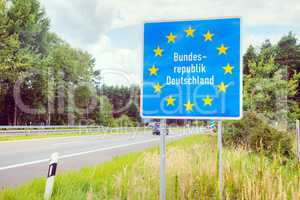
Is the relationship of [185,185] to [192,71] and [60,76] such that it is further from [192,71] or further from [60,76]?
[60,76]

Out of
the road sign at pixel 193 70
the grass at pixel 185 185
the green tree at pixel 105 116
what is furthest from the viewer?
the green tree at pixel 105 116

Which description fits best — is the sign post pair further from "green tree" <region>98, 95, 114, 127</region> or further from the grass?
"green tree" <region>98, 95, 114, 127</region>

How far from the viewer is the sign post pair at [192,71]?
12.9ft

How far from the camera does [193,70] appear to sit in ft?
13.1

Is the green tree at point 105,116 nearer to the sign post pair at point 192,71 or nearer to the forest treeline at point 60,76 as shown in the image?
the forest treeline at point 60,76

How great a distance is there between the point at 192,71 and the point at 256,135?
8.55m

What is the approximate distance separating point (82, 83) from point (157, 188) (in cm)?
5753

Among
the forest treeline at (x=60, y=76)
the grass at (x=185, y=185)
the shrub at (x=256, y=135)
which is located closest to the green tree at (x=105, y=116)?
the forest treeline at (x=60, y=76)

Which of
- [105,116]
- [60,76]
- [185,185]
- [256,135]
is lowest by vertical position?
[105,116]


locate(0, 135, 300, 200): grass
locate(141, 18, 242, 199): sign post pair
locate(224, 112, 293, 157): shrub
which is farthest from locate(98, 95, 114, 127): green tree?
locate(141, 18, 242, 199): sign post pair

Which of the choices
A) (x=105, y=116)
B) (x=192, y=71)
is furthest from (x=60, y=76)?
(x=192, y=71)

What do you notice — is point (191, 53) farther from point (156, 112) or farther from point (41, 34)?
point (41, 34)

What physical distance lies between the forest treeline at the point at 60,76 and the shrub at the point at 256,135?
23.8 feet

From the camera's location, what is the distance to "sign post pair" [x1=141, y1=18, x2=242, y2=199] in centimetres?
394
